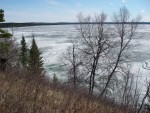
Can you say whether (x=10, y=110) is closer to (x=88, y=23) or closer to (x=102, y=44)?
(x=102, y=44)

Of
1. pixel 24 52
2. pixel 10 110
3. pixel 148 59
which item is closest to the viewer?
pixel 10 110

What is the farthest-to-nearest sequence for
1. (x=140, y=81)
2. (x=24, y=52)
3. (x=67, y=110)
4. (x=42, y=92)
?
1. (x=24, y=52)
2. (x=140, y=81)
3. (x=42, y=92)
4. (x=67, y=110)

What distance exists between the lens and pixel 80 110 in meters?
3.89

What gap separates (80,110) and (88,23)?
2113 centimetres

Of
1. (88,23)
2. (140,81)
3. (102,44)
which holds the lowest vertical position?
(140,81)

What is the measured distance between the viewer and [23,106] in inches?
131

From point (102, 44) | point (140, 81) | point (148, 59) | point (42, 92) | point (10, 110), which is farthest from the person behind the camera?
point (148, 59)

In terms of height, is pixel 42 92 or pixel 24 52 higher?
pixel 42 92

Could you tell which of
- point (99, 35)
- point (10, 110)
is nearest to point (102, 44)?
point (99, 35)

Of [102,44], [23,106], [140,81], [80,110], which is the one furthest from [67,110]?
[140,81]

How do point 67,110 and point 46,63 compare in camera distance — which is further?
point 46,63

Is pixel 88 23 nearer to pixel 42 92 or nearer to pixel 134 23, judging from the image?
pixel 134 23

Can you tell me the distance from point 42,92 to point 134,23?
2065 centimetres

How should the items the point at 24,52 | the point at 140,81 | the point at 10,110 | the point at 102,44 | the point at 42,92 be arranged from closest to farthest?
the point at 10,110 < the point at 42,92 < the point at 102,44 < the point at 140,81 < the point at 24,52
